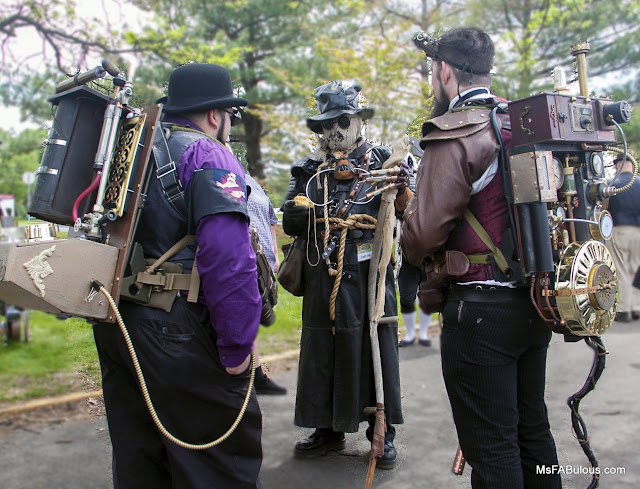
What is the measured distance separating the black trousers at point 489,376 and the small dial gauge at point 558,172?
1.57 ft

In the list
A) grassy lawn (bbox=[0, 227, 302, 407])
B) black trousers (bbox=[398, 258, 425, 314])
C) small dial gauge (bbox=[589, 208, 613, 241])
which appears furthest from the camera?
black trousers (bbox=[398, 258, 425, 314])

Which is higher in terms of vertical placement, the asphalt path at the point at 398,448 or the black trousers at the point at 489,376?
the black trousers at the point at 489,376

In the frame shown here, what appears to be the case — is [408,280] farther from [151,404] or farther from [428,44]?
[151,404]

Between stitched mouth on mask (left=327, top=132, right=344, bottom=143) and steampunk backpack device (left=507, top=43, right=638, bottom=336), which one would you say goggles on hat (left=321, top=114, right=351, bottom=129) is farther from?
steampunk backpack device (left=507, top=43, right=638, bottom=336)

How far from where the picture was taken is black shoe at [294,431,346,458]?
12.4 ft

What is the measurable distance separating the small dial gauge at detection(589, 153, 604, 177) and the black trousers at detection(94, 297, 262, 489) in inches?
66.0

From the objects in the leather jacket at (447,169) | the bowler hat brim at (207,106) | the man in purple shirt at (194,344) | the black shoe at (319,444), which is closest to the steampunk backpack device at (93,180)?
the man in purple shirt at (194,344)

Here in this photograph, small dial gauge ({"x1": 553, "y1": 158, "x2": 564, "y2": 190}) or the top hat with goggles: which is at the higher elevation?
the top hat with goggles

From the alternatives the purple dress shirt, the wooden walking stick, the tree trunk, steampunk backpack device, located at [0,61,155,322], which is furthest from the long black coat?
the tree trunk

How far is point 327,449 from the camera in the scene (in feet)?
12.4

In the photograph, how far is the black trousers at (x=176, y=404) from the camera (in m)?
2.18

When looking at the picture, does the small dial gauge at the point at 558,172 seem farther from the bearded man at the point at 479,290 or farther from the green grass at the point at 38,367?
the green grass at the point at 38,367

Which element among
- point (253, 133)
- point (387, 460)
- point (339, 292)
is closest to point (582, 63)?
point (339, 292)

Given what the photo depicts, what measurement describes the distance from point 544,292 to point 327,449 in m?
2.18
